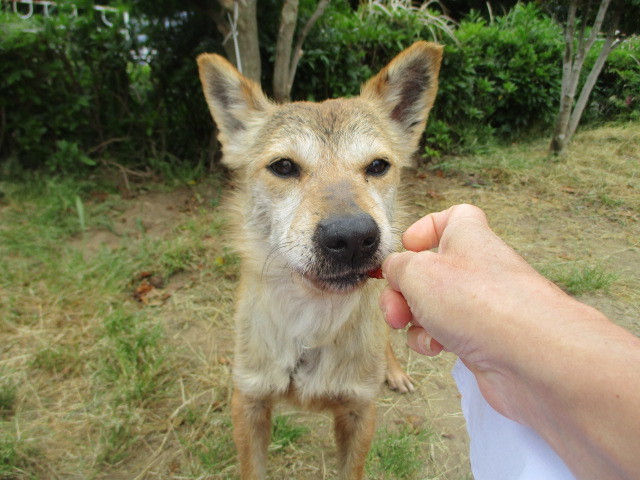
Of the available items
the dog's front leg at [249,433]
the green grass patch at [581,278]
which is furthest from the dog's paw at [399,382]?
the green grass patch at [581,278]

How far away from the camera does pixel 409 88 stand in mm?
2852

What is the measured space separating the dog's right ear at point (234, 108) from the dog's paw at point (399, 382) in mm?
2096

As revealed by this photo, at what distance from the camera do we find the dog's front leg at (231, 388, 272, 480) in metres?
2.37

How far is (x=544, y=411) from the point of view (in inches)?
40.6

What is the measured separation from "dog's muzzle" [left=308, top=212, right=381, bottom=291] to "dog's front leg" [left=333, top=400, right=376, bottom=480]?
947 millimetres

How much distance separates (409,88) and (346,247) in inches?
66.0

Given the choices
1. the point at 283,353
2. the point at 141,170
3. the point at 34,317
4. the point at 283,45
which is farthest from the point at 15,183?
the point at 283,353

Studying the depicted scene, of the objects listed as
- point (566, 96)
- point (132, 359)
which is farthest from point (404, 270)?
point (566, 96)

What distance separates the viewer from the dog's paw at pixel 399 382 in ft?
10.9

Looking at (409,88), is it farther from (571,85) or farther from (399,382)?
(571,85)

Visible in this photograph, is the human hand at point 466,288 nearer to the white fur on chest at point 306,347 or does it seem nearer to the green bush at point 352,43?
the white fur on chest at point 306,347

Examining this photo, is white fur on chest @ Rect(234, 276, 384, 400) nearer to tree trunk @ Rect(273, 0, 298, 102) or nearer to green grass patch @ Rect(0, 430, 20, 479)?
green grass patch @ Rect(0, 430, 20, 479)

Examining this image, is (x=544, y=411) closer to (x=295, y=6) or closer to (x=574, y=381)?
(x=574, y=381)

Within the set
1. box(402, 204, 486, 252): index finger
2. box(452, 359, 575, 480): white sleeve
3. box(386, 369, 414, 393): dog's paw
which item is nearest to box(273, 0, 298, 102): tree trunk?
box(386, 369, 414, 393): dog's paw
